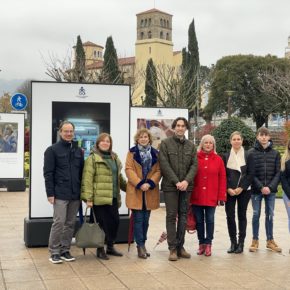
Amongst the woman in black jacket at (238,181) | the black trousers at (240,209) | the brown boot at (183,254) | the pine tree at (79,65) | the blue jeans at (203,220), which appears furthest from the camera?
the pine tree at (79,65)

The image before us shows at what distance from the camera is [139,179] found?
7570 millimetres

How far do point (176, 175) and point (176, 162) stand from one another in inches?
7.0

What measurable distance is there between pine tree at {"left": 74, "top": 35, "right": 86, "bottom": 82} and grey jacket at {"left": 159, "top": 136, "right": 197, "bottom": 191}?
76.6ft

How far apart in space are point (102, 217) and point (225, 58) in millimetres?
66543

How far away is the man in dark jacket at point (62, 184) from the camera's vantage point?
7.29 meters

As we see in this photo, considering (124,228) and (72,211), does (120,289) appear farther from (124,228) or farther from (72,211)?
(124,228)

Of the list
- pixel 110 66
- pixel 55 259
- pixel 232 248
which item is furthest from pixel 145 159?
pixel 110 66

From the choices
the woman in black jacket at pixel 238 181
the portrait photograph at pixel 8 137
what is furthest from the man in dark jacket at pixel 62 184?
the portrait photograph at pixel 8 137

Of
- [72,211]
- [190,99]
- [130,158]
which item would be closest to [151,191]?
[130,158]

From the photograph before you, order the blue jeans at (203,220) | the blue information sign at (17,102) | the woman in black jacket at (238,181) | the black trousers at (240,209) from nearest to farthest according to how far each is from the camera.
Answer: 1. the blue jeans at (203,220)
2. the woman in black jacket at (238,181)
3. the black trousers at (240,209)
4. the blue information sign at (17,102)

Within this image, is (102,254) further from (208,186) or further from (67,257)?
(208,186)

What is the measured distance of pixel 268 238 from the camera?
331 inches

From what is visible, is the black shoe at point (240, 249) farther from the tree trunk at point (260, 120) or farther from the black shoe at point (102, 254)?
the tree trunk at point (260, 120)

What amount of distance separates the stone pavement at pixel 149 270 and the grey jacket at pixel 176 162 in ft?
3.64
